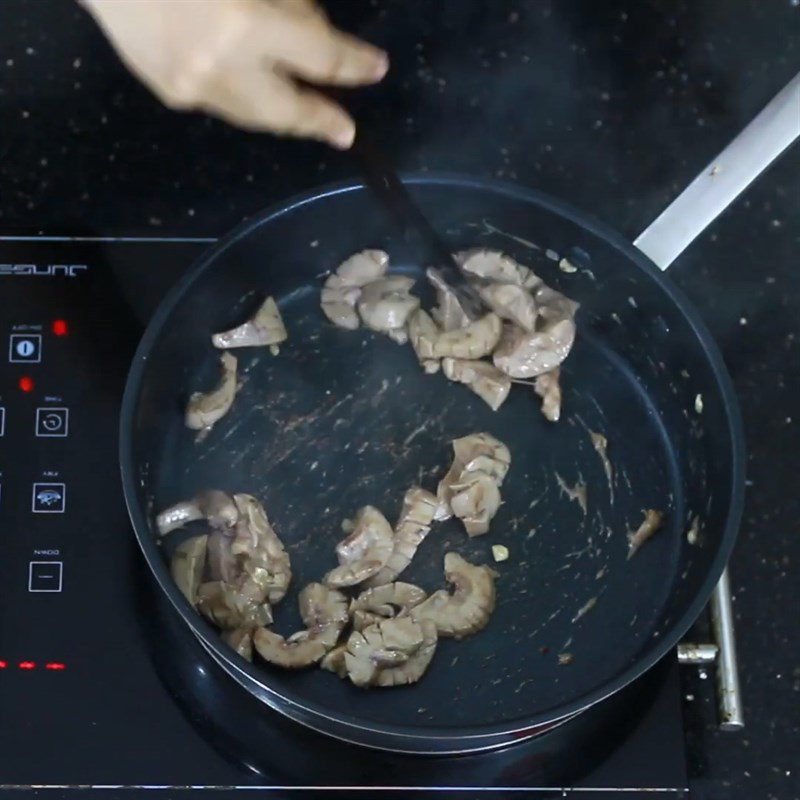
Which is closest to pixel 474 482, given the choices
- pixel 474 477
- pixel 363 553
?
A: pixel 474 477

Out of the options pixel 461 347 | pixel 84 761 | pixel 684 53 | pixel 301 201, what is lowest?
pixel 84 761

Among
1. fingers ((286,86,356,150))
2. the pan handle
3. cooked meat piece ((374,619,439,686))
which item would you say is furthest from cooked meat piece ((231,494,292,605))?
the pan handle

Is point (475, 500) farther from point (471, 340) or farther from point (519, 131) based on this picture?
point (519, 131)

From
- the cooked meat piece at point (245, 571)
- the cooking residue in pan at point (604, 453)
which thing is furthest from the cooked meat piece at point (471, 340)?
the cooked meat piece at point (245, 571)

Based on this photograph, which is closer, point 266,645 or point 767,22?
point 266,645

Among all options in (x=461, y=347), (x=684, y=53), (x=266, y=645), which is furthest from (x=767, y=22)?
(x=266, y=645)

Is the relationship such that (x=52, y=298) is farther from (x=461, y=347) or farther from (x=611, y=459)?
(x=611, y=459)

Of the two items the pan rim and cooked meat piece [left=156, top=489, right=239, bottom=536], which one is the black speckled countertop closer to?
the pan rim

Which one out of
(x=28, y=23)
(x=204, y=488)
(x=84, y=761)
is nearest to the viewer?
(x=84, y=761)
